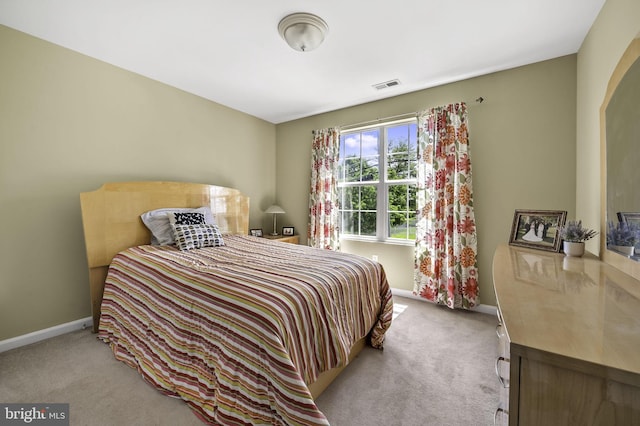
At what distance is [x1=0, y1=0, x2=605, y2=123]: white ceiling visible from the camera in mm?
1915

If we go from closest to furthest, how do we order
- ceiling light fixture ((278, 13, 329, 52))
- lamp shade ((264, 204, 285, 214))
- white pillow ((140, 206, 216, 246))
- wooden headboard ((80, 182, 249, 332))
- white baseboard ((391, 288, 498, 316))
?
ceiling light fixture ((278, 13, 329, 52)), wooden headboard ((80, 182, 249, 332)), white pillow ((140, 206, 216, 246)), white baseboard ((391, 288, 498, 316)), lamp shade ((264, 204, 285, 214))

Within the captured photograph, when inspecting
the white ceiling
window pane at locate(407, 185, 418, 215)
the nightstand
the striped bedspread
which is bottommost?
the striped bedspread

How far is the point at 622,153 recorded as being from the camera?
4.38 ft

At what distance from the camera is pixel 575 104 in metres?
2.45

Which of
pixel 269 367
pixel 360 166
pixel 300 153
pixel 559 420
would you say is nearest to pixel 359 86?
pixel 360 166

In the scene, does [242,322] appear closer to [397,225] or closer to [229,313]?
[229,313]

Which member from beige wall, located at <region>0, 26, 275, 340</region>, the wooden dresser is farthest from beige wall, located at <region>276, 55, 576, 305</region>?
beige wall, located at <region>0, 26, 275, 340</region>

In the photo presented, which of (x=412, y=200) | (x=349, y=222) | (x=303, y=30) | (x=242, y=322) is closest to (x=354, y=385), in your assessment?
(x=242, y=322)

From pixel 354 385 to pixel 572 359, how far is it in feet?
4.81

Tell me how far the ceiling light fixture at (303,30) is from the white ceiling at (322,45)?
0.05m

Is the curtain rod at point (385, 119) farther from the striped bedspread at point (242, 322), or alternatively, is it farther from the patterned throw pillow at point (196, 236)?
the patterned throw pillow at point (196, 236)

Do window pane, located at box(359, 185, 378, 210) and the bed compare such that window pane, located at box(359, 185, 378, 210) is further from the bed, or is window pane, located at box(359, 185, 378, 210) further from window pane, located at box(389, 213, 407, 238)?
the bed

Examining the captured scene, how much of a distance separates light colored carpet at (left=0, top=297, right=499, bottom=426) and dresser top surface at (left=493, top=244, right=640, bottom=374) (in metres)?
0.92

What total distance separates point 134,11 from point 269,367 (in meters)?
2.58
